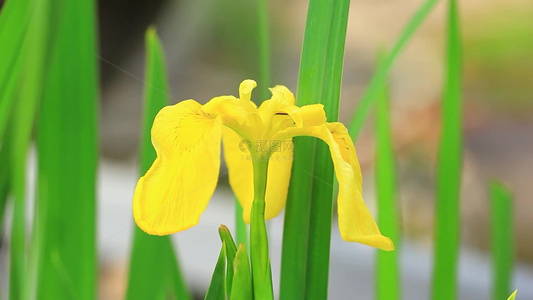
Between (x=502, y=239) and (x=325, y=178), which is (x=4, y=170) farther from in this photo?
(x=502, y=239)

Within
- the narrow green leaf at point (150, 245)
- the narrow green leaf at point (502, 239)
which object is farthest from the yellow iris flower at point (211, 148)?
the narrow green leaf at point (502, 239)

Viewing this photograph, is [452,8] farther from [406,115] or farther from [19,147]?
[406,115]

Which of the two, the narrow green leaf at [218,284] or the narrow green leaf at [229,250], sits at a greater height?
the narrow green leaf at [229,250]

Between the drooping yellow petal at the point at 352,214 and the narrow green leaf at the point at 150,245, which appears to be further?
the narrow green leaf at the point at 150,245

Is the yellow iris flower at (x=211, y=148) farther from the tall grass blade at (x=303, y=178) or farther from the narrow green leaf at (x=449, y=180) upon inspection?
the narrow green leaf at (x=449, y=180)

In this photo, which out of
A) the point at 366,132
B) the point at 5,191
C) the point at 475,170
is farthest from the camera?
the point at 475,170

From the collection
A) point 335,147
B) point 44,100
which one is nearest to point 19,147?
point 44,100

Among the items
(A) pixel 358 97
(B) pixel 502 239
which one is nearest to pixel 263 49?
Answer: (A) pixel 358 97

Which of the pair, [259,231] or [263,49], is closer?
[259,231]
